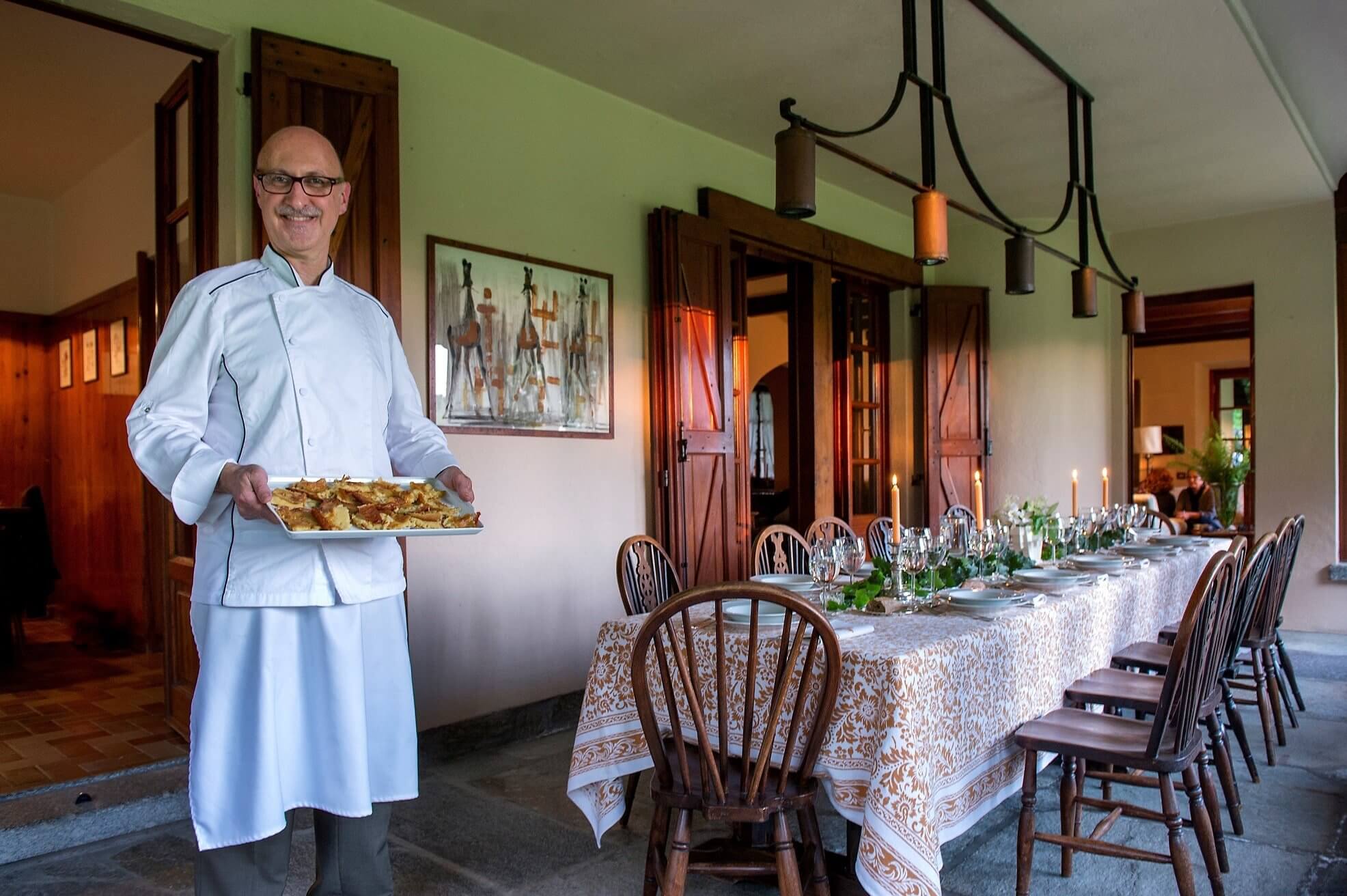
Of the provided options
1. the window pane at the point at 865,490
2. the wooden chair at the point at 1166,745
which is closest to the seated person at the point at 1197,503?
the window pane at the point at 865,490

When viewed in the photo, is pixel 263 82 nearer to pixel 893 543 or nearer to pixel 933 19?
pixel 933 19

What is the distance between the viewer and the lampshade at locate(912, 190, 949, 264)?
307cm

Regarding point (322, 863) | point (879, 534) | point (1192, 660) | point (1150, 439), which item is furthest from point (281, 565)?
point (1150, 439)

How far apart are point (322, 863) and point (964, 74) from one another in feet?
13.9

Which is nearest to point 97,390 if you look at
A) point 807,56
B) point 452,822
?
point 452,822

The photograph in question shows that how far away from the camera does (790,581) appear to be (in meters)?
3.01

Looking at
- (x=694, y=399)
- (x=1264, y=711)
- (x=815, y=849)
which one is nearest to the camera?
(x=815, y=849)

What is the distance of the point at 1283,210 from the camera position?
7.00 m

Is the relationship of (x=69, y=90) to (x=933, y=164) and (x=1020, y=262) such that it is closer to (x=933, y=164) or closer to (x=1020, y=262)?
(x=933, y=164)

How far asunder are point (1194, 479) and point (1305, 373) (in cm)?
441

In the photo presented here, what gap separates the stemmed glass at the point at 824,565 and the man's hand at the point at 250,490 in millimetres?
1492

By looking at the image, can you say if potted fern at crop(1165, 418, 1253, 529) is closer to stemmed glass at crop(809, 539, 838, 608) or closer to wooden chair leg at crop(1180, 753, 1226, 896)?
wooden chair leg at crop(1180, 753, 1226, 896)

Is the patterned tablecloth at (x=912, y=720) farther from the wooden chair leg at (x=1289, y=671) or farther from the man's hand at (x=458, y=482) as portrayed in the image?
the wooden chair leg at (x=1289, y=671)

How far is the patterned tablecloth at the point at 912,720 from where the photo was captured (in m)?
1.97
